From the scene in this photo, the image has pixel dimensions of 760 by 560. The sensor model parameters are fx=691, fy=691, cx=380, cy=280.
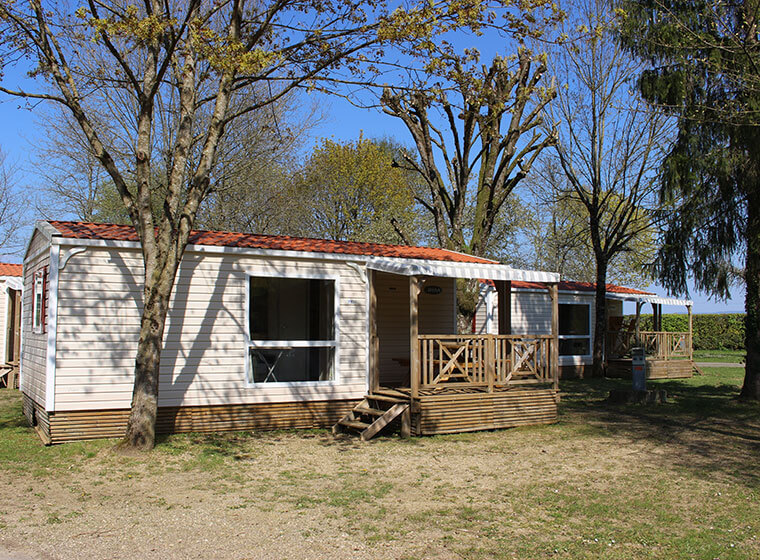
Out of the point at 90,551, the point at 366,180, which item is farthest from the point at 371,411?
the point at 366,180

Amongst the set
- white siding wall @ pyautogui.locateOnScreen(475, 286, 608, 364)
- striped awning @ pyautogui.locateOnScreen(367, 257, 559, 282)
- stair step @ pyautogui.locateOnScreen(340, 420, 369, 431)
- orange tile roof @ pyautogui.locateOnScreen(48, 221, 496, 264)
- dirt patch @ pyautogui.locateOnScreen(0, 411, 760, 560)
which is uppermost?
orange tile roof @ pyautogui.locateOnScreen(48, 221, 496, 264)

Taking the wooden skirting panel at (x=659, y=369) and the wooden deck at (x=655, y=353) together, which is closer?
the wooden skirting panel at (x=659, y=369)

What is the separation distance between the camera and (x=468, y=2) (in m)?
8.20

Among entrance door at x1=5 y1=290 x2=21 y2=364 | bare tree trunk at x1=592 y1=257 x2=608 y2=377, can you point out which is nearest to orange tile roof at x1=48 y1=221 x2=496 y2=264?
entrance door at x1=5 y1=290 x2=21 y2=364

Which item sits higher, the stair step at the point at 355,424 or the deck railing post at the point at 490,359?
the deck railing post at the point at 490,359

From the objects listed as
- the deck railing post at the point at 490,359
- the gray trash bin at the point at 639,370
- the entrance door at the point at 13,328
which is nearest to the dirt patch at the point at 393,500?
the deck railing post at the point at 490,359

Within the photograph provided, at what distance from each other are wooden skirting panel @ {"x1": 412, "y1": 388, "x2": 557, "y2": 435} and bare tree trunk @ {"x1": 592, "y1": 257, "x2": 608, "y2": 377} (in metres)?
8.24

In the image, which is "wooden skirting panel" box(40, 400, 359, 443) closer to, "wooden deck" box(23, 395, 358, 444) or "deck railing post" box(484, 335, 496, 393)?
"wooden deck" box(23, 395, 358, 444)

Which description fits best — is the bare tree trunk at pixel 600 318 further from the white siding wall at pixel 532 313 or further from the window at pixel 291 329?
the window at pixel 291 329

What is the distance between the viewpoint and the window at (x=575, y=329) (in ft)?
61.1

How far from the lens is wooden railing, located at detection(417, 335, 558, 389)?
9617 millimetres

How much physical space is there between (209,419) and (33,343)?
10.0ft

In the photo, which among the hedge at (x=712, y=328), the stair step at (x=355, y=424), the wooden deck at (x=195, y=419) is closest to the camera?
the wooden deck at (x=195, y=419)

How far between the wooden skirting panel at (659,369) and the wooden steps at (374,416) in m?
10.7
